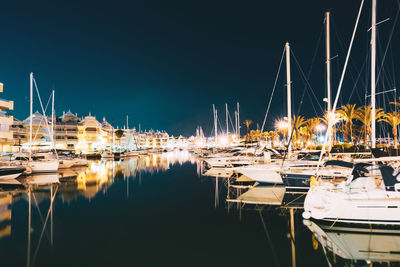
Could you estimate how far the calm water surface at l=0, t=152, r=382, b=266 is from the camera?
7047 mm

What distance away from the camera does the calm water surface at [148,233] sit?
7.05 meters

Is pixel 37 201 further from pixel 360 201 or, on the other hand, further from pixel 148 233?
pixel 360 201

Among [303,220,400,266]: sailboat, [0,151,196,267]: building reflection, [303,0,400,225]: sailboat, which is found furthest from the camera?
[303,0,400,225]: sailboat

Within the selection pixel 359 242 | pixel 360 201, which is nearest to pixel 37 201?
pixel 359 242

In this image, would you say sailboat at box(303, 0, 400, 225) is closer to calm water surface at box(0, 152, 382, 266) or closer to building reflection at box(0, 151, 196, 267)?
calm water surface at box(0, 152, 382, 266)

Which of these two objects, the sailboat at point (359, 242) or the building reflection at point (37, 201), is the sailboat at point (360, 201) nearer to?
the sailboat at point (359, 242)

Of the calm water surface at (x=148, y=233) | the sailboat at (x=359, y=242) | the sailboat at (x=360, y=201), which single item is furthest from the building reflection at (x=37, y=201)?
the sailboat at (x=360, y=201)

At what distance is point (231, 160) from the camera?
2748 centimetres

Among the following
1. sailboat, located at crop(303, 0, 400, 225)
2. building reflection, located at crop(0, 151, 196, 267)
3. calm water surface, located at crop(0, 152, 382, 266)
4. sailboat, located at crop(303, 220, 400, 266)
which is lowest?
sailboat, located at crop(303, 220, 400, 266)

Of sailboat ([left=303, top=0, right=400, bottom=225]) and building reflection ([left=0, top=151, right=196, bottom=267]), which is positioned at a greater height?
sailboat ([left=303, top=0, right=400, bottom=225])

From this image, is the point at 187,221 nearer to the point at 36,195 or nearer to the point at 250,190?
the point at 250,190

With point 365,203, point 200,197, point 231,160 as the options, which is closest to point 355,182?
point 365,203

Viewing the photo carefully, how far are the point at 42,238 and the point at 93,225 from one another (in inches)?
75.5

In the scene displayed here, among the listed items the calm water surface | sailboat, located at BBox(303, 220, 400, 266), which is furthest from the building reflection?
sailboat, located at BBox(303, 220, 400, 266)
